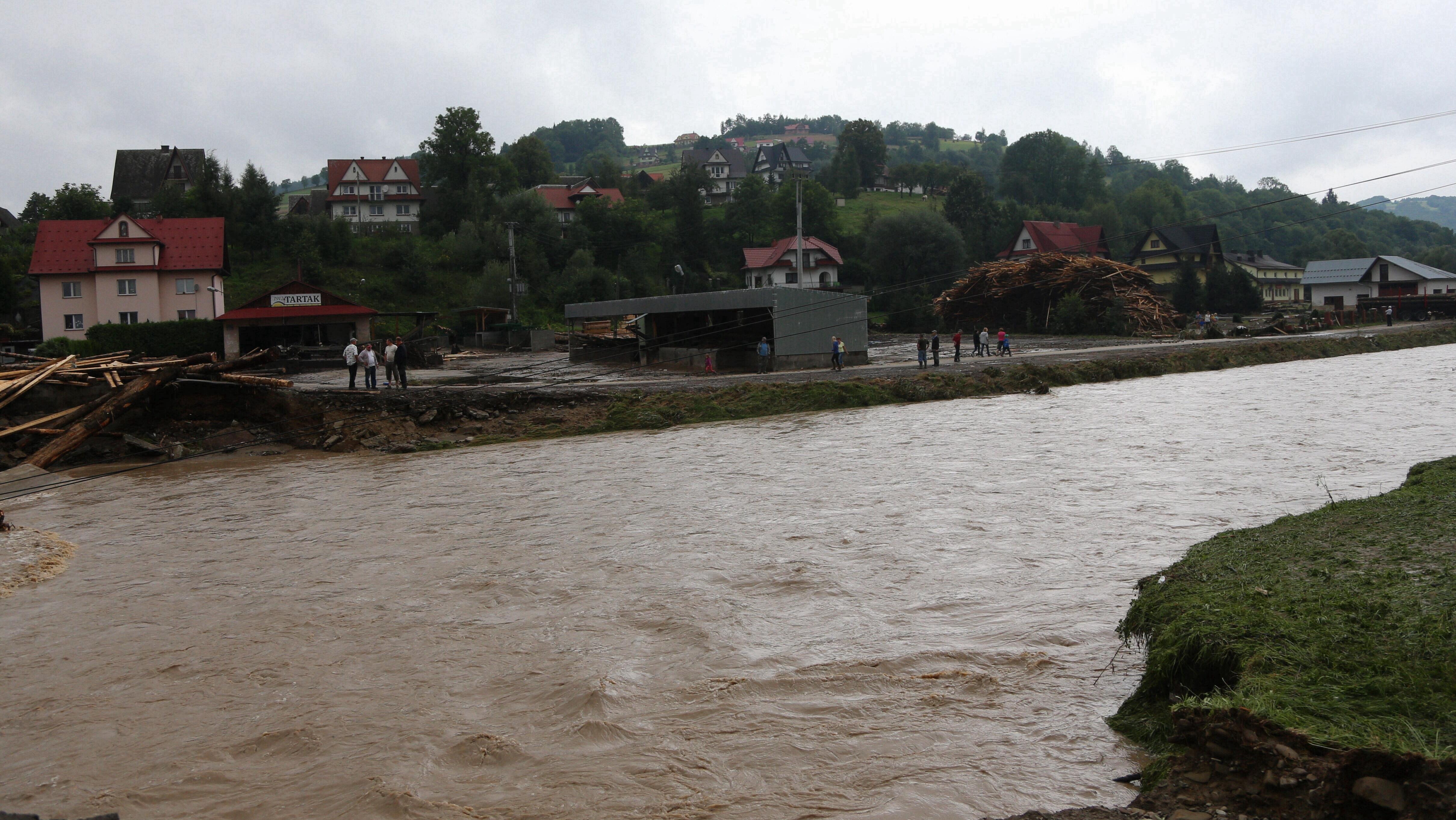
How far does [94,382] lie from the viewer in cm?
2398

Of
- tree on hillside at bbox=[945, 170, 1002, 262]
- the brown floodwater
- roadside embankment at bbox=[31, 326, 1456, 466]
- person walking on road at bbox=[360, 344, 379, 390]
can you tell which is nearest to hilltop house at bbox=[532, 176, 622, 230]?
tree on hillside at bbox=[945, 170, 1002, 262]

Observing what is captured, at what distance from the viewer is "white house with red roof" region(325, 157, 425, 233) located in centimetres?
9919

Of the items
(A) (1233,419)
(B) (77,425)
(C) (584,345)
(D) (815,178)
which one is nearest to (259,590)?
(B) (77,425)

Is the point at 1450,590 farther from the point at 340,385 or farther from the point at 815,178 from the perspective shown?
the point at 815,178

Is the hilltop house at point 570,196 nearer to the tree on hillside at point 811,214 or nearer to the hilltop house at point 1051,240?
the tree on hillside at point 811,214

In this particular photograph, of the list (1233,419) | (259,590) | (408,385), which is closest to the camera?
(259,590)

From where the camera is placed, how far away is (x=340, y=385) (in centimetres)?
3197

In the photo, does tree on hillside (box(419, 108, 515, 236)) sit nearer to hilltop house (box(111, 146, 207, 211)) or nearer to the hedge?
hilltop house (box(111, 146, 207, 211))

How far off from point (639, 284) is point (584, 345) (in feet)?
105

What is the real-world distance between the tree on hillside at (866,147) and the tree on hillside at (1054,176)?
735 inches

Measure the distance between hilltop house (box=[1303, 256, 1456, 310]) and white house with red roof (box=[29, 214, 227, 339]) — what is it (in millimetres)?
84202

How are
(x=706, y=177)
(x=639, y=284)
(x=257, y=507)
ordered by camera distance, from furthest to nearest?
1. (x=706, y=177)
2. (x=639, y=284)
3. (x=257, y=507)

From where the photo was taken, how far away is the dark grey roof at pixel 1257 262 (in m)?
92.1

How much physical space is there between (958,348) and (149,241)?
50321 millimetres
